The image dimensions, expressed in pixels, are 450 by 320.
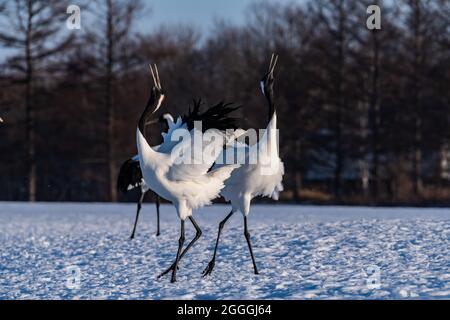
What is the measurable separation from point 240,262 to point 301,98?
23.1 m

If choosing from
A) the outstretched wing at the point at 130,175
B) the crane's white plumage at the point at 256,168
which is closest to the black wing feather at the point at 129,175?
the outstretched wing at the point at 130,175

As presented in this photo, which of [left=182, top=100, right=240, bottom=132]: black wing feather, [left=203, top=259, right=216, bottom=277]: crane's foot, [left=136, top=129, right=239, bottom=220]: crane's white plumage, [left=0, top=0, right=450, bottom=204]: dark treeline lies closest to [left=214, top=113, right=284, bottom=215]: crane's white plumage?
[left=136, top=129, right=239, bottom=220]: crane's white plumage

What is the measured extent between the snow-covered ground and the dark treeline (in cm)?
1588

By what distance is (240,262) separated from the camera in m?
9.45

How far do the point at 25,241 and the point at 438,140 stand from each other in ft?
66.7

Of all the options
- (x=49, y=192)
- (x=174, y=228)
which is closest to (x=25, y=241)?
(x=174, y=228)

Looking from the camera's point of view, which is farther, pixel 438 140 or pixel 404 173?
pixel 404 173

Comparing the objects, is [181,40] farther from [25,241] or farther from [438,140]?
[25,241]

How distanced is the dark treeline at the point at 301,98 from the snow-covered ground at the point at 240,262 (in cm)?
1588

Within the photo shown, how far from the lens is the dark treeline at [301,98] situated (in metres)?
29.8

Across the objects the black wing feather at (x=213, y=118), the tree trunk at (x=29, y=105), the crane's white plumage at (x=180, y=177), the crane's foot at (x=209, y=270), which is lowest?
the crane's foot at (x=209, y=270)

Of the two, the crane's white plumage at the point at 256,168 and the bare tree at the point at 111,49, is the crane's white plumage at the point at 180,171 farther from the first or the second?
the bare tree at the point at 111,49

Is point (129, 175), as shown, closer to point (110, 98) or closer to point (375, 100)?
point (375, 100)

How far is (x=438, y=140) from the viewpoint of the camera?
29438mm
